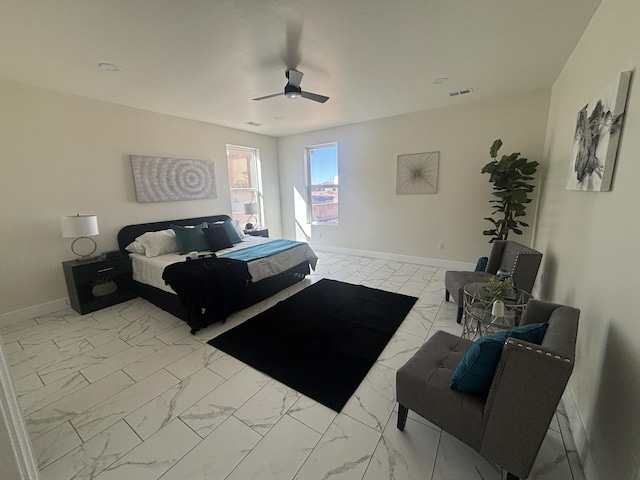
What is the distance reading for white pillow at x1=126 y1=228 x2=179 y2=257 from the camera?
11.5ft

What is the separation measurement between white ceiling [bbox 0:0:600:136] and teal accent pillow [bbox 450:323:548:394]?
2.16 metres

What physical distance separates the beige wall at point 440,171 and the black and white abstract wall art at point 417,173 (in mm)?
92

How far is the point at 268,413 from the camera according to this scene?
177cm

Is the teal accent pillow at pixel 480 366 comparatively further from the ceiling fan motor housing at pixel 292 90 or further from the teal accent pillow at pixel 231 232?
the teal accent pillow at pixel 231 232

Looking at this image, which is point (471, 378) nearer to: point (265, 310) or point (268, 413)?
point (268, 413)

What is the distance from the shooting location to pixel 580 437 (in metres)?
1.48

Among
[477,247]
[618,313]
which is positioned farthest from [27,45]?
[477,247]

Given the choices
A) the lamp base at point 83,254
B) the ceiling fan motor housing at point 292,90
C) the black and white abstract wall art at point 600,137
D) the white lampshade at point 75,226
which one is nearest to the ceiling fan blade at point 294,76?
the ceiling fan motor housing at point 292,90

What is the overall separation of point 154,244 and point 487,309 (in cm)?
388

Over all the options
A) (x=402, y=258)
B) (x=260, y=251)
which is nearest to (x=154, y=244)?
(x=260, y=251)

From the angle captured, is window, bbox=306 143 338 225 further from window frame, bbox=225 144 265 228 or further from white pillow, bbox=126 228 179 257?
white pillow, bbox=126 228 179 257

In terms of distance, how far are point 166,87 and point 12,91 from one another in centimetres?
153

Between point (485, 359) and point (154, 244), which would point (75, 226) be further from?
point (485, 359)

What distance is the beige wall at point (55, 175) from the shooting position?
288 cm
